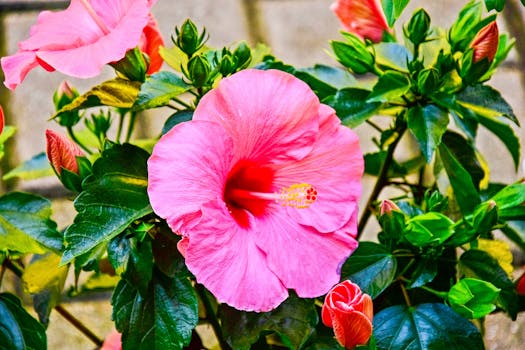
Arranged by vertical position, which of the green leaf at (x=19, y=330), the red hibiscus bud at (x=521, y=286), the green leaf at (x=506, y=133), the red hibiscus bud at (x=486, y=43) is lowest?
the green leaf at (x=19, y=330)

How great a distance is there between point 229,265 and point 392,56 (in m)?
0.32

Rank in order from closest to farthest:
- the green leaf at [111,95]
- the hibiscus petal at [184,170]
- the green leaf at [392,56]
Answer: the hibiscus petal at [184,170], the green leaf at [111,95], the green leaf at [392,56]

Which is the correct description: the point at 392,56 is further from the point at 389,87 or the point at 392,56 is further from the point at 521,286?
the point at 521,286

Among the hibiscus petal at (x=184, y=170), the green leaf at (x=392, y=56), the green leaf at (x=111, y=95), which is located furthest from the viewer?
the green leaf at (x=392, y=56)

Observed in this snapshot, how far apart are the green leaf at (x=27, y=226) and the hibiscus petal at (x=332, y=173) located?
225mm

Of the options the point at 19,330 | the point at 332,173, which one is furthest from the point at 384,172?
the point at 19,330

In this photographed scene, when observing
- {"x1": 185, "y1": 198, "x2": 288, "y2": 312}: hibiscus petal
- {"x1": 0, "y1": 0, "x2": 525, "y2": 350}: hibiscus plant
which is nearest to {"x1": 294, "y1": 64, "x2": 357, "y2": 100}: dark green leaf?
{"x1": 0, "y1": 0, "x2": 525, "y2": 350}: hibiscus plant

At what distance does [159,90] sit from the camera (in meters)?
0.71

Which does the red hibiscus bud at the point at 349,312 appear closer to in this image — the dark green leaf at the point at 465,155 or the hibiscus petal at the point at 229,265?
the hibiscus petal at the point at 229,265

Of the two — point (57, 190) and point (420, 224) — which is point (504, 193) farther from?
point (57, 190)

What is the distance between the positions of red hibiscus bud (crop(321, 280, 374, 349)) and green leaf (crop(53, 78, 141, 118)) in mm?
250

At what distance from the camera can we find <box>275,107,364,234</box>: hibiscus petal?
0.70 m

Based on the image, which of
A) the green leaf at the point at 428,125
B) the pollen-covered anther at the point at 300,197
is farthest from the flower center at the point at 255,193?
the green leaf at the point at 428,125

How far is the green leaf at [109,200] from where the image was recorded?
25.8 inches
